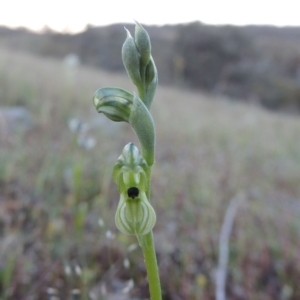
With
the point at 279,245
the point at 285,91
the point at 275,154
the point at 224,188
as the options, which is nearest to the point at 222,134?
the point at 275,154

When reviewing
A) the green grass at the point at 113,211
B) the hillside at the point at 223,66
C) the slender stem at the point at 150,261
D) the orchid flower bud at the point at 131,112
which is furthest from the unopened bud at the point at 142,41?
the hillside at the point at 223,66

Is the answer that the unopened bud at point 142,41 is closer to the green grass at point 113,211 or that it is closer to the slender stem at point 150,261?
the slender stem at point 150,261

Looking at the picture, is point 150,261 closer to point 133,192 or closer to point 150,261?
point 150,261

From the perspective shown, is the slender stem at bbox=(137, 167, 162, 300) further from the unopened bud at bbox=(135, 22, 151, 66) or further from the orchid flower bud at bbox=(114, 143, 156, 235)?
the unopened bud at bbox=(135, 22, 151, 66)

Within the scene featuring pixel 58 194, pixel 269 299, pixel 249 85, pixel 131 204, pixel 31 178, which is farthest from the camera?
pixel 249 85

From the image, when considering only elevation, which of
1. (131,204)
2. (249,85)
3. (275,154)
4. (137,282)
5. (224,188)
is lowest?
(131,204)

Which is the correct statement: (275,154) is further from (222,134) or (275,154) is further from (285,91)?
(285,91)
